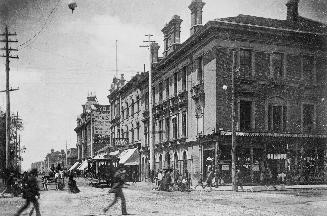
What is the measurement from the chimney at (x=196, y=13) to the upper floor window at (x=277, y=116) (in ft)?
26.1

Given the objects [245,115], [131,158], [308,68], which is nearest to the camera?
[245,115]

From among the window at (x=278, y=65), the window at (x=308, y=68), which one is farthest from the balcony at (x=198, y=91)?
the window at (x=308, y=68)

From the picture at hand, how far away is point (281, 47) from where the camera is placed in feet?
98.4

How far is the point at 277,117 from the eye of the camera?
30.1 meters

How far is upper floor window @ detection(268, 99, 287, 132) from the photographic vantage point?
29703 mm

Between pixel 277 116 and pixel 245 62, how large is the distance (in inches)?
175

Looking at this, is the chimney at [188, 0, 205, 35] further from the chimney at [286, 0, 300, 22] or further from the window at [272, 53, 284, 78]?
the chimney at [286, 0, 300, 22]

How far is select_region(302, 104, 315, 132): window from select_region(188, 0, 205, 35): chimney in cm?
972

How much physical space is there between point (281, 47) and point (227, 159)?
866cm

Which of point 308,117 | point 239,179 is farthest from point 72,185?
point 308,117

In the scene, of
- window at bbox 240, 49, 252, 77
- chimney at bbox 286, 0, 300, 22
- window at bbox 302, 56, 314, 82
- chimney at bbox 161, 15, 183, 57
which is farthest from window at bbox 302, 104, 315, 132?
chimney at bbox 161, 15, 183, 57

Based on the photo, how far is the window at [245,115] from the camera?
2912cm

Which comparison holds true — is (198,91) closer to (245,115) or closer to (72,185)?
(245,115)

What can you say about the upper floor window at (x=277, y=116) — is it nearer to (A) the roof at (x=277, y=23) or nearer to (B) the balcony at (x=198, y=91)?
(B) the balcony at (x=198, y=91)
